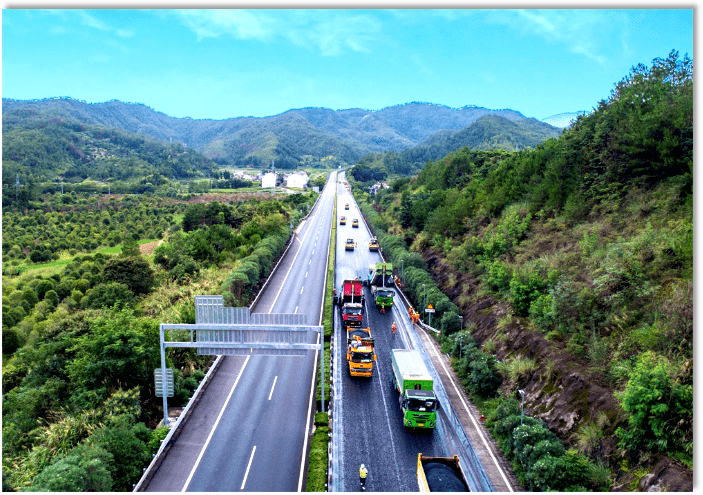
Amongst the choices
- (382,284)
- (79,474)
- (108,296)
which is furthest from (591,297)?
(108,296)

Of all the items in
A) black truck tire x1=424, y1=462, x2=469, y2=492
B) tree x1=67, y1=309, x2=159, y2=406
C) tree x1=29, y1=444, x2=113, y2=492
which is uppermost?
tree x1=67, y1=309, x2=159, y2=406

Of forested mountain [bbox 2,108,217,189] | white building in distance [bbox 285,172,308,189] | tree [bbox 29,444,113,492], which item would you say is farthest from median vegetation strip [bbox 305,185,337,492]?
white building in distance [bbox 285,172,308,189]

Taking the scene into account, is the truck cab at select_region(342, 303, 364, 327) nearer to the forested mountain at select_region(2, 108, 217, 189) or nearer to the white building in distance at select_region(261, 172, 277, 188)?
the forested mountain at select_region(2, 108, 217, 189)

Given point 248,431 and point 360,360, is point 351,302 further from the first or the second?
point 248,431

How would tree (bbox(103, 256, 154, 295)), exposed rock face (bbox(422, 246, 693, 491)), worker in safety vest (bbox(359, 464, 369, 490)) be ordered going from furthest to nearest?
tree (bbox(103, 256, 154, 295)), worker in safety vest (bbox(359, 464, 369, 490)), exposed rock face (bbox(422, 246, 693, 491))

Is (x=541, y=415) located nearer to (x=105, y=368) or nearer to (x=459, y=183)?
(x=105, y=368)

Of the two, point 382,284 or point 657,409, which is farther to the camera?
point 382,284

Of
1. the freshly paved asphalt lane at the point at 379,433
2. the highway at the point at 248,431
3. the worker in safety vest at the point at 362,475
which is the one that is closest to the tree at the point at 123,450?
the highway at the point at 248,431
